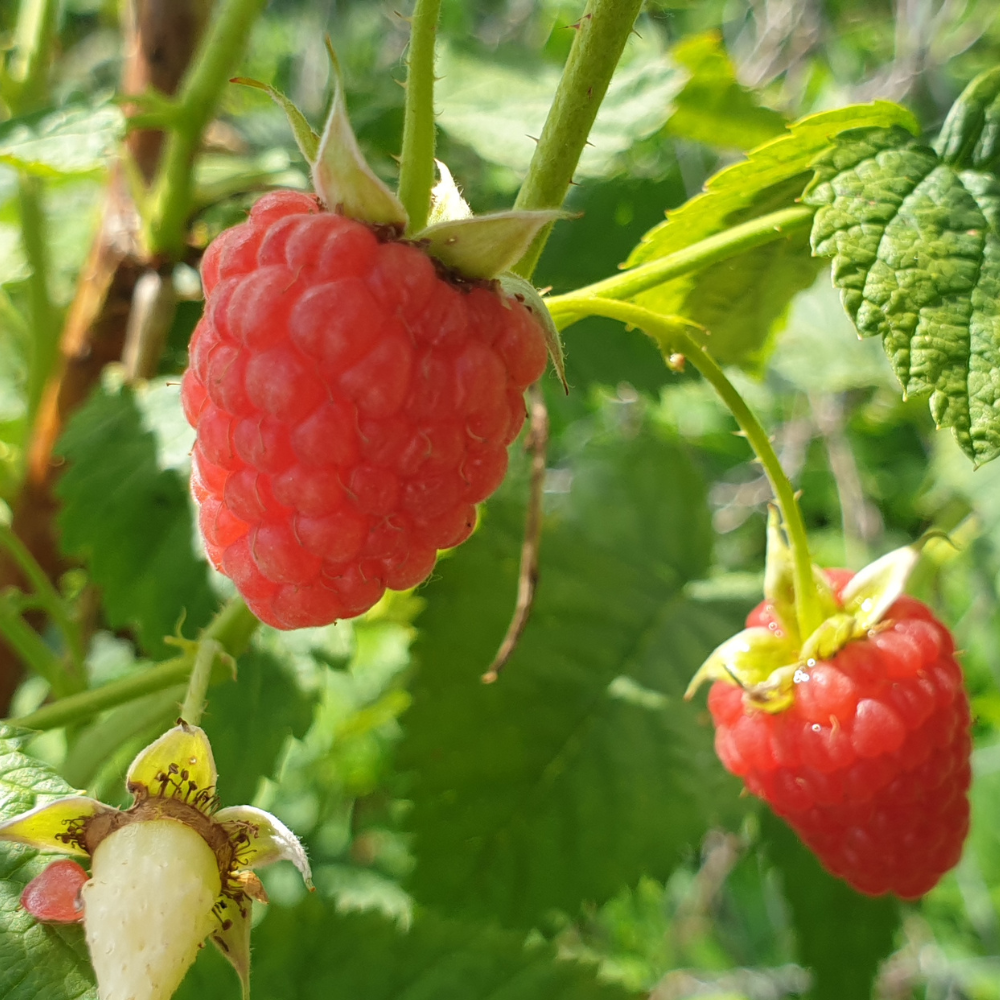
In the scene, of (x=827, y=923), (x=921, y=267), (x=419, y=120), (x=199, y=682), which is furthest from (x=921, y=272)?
(x=827, y=923)

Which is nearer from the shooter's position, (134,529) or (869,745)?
(869,745)

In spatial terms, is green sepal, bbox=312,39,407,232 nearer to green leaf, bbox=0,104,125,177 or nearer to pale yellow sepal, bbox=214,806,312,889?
pale yellow sepal, bbox=214,806,312,889

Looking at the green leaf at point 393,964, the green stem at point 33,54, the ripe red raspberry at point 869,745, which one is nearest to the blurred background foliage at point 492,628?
the green leaf at point 393,964

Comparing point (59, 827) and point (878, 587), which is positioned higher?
point (59, 827)

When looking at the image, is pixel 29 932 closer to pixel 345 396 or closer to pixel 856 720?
pixel 345 396

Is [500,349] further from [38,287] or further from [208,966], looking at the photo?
[38,287]
